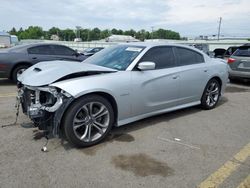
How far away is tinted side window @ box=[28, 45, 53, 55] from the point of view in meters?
8.60

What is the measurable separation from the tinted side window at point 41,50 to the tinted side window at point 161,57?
214 inches

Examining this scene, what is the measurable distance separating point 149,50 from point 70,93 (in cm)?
183

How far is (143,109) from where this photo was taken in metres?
4.28

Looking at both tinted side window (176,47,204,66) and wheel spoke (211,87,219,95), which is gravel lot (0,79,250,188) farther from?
tinted side window (176,47,204,66)

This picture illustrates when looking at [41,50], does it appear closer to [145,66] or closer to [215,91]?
[145,66]

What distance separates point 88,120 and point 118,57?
1.40 m

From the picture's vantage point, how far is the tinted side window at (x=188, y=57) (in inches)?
199

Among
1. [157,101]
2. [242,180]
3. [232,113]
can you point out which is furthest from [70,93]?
[232,113]

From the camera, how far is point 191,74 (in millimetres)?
5086

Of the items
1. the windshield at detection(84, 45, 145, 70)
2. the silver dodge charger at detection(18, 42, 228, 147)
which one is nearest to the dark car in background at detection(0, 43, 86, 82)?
the windshield at detection(84, 45, 145, 70)

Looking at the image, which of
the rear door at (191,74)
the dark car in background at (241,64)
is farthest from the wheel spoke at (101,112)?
the dark car in background at (241,64)

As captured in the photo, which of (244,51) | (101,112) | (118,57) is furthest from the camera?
(244,51)

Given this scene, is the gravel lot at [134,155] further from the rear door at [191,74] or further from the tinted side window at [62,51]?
the tinted side window at [62,51]

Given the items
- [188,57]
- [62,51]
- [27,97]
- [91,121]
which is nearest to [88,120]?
A: [91,121]
